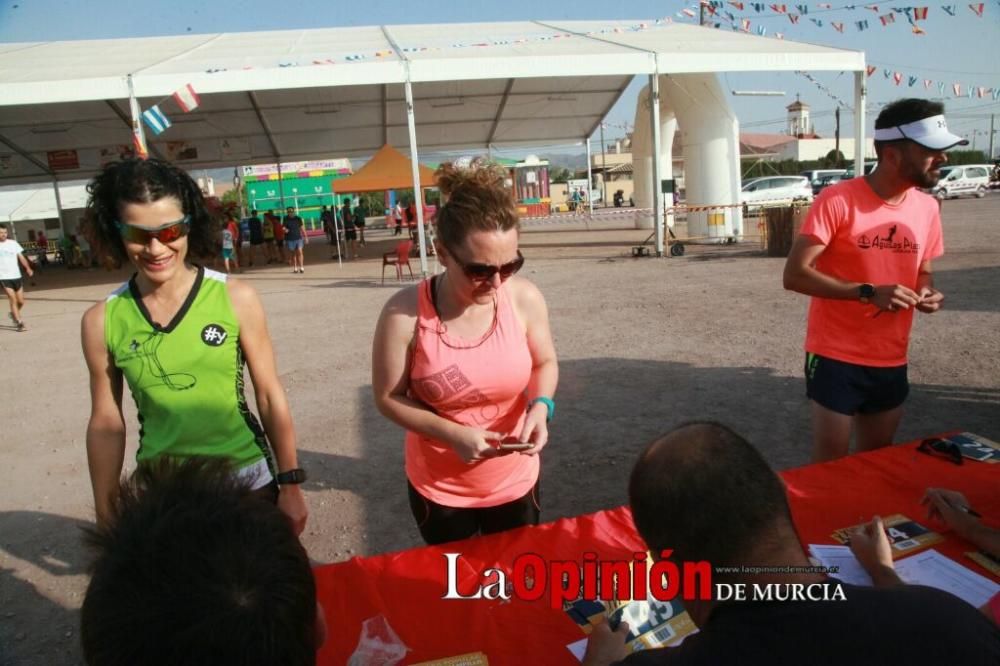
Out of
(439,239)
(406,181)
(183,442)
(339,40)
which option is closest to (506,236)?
(439,239)

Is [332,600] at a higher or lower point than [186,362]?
lower

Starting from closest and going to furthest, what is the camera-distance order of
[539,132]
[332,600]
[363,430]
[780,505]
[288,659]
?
[288,659] → [780,505] → [332,600] → [363,430] → [539,132]

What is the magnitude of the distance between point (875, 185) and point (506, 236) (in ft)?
5.54

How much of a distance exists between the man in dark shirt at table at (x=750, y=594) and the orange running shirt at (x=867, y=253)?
5.78 feet

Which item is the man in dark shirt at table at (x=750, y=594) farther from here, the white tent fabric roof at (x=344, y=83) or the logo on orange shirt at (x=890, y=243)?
the white tent fabric roof at (x=344, y=83)

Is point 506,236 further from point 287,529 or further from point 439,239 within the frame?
point 287,529

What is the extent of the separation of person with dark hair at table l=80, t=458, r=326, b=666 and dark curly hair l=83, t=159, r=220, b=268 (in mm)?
1246

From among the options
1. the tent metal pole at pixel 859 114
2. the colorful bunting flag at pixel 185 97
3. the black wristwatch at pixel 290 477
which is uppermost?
the colorful bunting flag at pixel 185 97

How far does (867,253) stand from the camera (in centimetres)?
261

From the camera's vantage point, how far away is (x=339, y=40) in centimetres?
1727

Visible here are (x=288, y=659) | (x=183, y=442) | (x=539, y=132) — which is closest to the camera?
(x=288, y=659)

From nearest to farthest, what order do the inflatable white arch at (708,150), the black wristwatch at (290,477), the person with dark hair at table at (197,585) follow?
the person with dark hair at table at (197,585) → the black wristwatch at (290,477) → the inflatable white arch at (708,150)

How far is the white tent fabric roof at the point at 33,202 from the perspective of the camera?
126ft

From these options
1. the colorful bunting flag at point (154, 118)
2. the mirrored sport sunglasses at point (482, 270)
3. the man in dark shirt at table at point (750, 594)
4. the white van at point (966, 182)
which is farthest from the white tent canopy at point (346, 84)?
the white van at point (966, 182)
